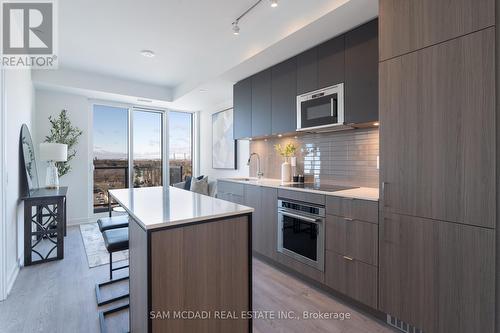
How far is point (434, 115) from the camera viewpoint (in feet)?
5.39

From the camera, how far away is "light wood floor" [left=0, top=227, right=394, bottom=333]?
190 cm

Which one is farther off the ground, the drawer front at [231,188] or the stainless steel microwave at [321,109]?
the stainless steel microwave at [321,109]

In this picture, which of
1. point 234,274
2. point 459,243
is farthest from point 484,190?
point 234,274

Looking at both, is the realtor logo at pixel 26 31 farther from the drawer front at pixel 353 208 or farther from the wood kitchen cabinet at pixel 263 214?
the drawer front at pixel 353 208

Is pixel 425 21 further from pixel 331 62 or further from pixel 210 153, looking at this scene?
pixel 210 153

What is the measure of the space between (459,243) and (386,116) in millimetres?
952

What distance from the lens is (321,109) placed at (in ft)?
8.64

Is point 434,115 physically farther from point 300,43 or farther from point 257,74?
point 257,74

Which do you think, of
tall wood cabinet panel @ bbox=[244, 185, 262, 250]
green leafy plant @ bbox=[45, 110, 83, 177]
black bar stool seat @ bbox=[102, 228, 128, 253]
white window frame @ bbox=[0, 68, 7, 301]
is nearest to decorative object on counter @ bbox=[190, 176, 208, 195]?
tall wood cabinet panel @ bbox=[244, 185, 262, 250]

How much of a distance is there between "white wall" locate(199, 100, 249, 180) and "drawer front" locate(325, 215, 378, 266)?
94.1 inches

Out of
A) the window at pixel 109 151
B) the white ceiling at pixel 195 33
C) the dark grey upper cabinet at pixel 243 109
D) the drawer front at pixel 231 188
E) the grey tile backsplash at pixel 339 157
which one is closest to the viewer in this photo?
the white ceiling at pixel 195 33

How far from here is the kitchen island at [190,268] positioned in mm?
1294

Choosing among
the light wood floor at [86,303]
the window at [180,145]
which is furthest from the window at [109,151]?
the light wood floor at [86,303]

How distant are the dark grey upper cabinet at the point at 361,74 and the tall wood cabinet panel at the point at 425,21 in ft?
0.92
